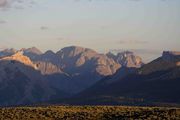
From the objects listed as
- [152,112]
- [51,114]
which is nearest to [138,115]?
[152,112]

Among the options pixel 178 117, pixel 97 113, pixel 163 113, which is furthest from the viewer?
pixel 97 113

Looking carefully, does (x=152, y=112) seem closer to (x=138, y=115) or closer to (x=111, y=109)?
(x=138, y=115)

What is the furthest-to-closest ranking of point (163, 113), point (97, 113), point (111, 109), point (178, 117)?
point (111, 109) → point (97, 113) → point (163, 113) → point (178, 117)

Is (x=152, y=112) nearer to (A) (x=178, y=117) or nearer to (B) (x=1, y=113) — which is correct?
(A) (x=178, y=117)

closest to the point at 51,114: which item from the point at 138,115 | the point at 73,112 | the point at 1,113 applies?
the point at 73,112

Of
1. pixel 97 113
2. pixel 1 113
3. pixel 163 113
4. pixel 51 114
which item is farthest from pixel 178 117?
pixel 1 113

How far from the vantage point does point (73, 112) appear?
12812cm

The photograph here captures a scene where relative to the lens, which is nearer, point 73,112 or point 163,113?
point 163,113

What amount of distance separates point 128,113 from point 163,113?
33.2 ft

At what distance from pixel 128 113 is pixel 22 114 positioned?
27273 millimetres

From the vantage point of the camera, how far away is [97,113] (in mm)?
124312

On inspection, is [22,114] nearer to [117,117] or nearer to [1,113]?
[1,113]

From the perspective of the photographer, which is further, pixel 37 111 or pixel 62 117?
pixel 37 111

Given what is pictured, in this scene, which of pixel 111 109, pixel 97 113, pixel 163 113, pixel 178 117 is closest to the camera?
pixel 178 117
